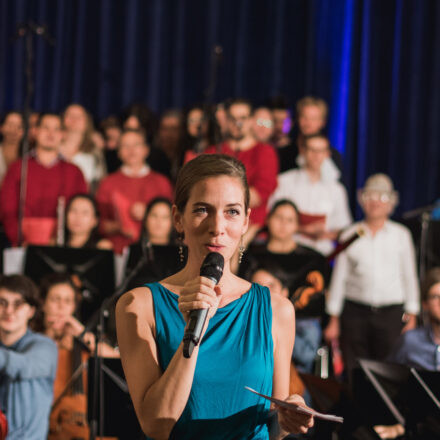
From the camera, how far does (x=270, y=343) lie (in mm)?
1669

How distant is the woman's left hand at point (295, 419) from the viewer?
1526 millimetres

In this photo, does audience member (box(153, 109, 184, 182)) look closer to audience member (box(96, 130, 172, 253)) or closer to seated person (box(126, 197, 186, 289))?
audience member (box(96, 130, 172, 253))

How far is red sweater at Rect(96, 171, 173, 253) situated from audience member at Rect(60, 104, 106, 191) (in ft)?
1.54

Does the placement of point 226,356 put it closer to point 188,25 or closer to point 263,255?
point 263,255

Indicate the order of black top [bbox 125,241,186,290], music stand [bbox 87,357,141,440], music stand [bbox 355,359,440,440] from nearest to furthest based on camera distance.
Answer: music stand [bbox 355,359,440,440], music stand [bbox 87,357,141,440], black top [bbox 125,241,186,290]

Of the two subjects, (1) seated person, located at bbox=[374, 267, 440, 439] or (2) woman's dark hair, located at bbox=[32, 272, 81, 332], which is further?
Result: (2) woman's dark hair, located at bbox=[32, 272, 81, 332]

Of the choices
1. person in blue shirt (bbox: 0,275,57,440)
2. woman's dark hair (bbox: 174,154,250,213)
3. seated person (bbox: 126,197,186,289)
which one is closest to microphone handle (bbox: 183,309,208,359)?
woman's dark hair (bbox: 174,154,250,213)

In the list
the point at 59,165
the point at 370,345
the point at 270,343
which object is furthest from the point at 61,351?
the point at 270,343

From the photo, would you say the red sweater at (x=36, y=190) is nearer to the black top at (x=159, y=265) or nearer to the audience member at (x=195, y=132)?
the audience member at (x=195, y=132)

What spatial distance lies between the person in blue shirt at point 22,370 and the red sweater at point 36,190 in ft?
5.37

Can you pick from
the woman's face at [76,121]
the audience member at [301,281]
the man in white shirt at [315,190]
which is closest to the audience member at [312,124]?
the man in white shirt at [315,190]

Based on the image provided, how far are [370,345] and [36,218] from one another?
246cm

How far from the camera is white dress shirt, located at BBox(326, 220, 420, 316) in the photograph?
5.13 m

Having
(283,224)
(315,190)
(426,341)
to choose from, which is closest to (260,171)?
(283,224)
